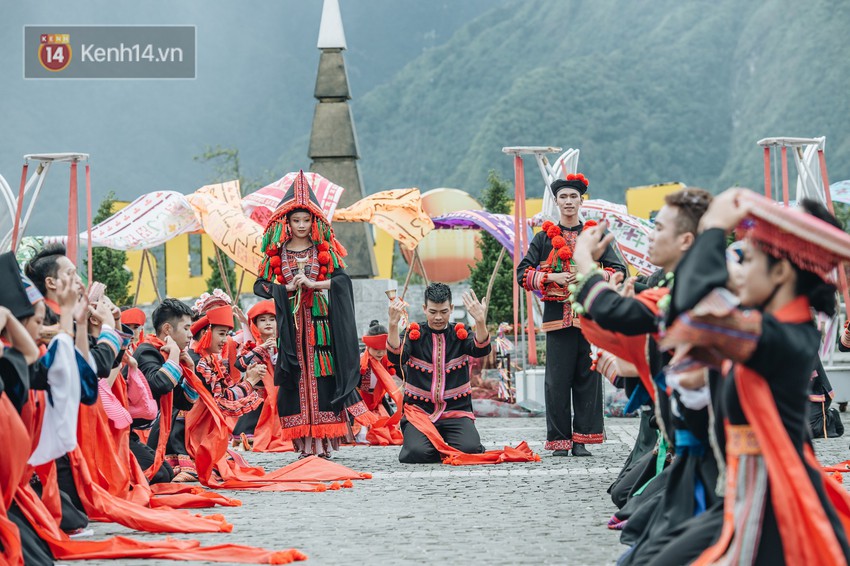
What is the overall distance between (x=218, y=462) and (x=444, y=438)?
6.83 feet

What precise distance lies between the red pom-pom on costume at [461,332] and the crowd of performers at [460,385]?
2 centimetres

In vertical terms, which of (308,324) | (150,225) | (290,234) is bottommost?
(308,324)

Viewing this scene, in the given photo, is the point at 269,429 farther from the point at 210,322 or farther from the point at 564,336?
the point at 564,336

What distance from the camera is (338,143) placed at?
22.2 meters

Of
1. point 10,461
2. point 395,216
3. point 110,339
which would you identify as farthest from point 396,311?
point 395,216

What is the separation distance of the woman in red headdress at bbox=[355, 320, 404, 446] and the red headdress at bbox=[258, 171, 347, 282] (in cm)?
202

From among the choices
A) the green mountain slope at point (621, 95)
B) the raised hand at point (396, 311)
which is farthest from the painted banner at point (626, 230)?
the green mountain slope at point (621, 95)

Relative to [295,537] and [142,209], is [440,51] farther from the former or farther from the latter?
[295,537]

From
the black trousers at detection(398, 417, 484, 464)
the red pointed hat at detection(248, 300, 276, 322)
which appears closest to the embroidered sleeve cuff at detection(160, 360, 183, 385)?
the black trousers at detection(398, 417, 484, 464)

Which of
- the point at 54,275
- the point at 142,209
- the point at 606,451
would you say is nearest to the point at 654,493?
the point at 54,275

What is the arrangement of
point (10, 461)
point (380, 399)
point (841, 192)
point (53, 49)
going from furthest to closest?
1. point (53, 49)
2. point (841, 192)
3. point (380, 399)
4. point (10, 461)

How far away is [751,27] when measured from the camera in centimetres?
7656

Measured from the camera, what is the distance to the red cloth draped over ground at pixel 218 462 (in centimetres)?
784

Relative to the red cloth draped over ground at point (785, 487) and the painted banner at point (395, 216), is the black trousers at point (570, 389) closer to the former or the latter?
the red cloth draped over ground at point (785, 487)
